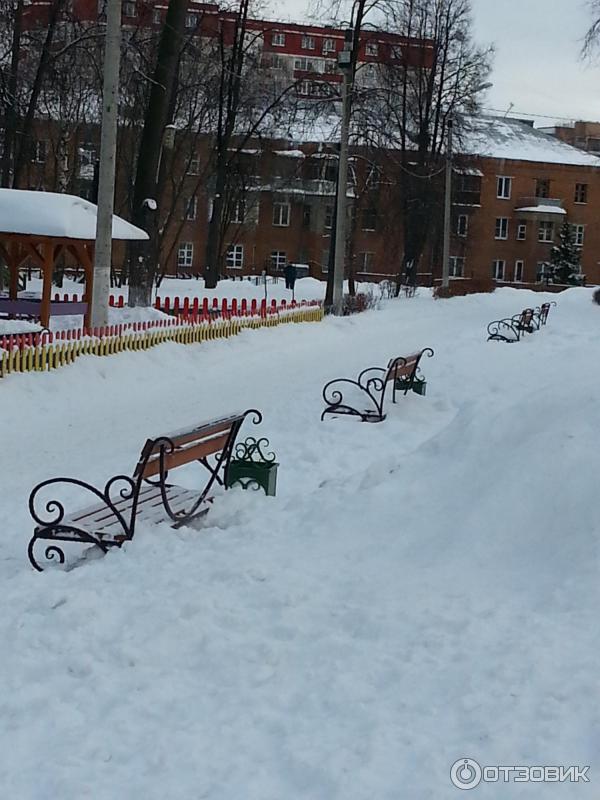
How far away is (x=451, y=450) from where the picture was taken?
24.6ft

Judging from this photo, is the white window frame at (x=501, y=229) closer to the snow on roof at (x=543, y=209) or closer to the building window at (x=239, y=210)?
the snow on roof at (x=543, y=209)

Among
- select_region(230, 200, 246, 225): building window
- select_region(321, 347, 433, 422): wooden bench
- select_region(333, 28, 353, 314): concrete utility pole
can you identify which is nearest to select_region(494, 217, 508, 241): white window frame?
select_region(230, 200, 246, 225): building window

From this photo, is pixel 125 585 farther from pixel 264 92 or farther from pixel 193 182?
pixel 193 182

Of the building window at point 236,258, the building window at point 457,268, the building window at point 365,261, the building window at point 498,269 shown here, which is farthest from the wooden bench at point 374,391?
the building window at point 498,269

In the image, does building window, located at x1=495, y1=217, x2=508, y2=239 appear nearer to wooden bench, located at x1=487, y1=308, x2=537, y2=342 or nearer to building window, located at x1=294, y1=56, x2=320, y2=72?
building window, located at x1=294, y1=56, x2=320, y2=72

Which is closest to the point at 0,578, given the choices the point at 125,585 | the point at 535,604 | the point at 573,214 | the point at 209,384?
the point at 125,585

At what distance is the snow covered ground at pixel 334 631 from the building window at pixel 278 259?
2078 inches

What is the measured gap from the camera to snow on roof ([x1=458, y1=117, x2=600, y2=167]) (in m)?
63.8

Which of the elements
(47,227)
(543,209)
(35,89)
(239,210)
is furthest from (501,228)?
(47,227)

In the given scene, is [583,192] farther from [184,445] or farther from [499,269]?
[184,445]

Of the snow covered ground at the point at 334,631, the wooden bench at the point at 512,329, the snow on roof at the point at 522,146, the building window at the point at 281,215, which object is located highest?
the snow on roof at the point at 522,146

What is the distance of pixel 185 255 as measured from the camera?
59.8 metres

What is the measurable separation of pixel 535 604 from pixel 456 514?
128 cm

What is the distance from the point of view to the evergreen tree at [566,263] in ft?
198
